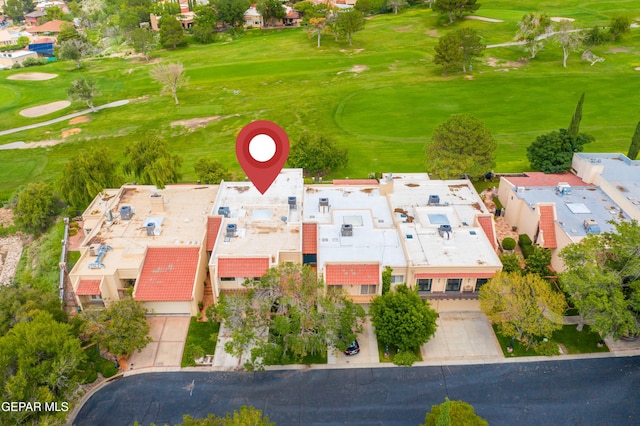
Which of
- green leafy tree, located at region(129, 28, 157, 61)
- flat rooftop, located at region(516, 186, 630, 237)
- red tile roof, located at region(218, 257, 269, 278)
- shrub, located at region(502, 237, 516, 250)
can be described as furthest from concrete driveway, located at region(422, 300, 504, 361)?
green leafy tree, located at region(129, 28, 157, 61)

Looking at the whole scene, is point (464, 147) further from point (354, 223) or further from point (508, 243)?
point (354, 223)

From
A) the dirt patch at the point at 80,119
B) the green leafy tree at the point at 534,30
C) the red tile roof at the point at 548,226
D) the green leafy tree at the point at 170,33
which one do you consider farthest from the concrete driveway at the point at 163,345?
the green leafy tree at the point at 170,33

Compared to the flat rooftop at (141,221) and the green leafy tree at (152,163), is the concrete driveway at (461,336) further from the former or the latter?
the green leafy tree at (152,163)

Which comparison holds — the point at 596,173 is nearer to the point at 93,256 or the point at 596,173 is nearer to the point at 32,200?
the point at 93,256

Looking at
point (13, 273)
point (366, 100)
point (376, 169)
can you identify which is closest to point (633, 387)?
point (376, 169)

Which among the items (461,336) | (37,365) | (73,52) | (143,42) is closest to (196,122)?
(143,42)

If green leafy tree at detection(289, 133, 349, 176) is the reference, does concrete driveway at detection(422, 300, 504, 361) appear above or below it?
below

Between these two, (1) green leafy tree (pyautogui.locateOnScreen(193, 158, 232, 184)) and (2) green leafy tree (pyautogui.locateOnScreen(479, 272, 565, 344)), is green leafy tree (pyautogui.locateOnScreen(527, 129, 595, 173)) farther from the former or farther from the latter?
(1) green leafy tree (pyautogui.locateOnScreen(193, 158, 232, 184))

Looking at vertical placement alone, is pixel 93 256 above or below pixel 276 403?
above
